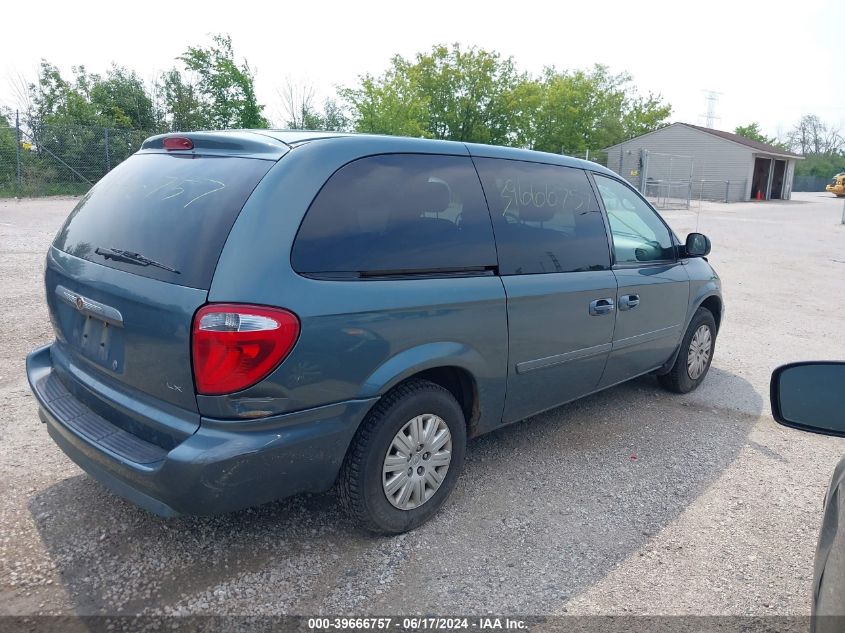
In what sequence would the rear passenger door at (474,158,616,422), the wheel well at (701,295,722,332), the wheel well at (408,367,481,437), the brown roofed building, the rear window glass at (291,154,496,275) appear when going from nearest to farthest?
the rear window glass at (291,154,496,275), the wheel well at (408,367,481,437), the rear passenger door at (474,158,616,422), the wheel well at (701,295,722,332), the brown roofed building

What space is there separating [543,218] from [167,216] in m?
2.05

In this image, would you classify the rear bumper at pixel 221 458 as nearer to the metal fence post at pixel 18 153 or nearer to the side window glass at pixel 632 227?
the side window glass at pixel 632 227

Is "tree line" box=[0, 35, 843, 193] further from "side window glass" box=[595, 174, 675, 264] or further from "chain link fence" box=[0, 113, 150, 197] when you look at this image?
"side window glass" box=[595, 174, 675, 264]

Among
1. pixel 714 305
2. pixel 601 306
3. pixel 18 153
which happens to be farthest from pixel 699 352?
pixel 18 153

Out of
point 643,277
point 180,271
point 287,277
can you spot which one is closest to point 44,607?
point 180,271

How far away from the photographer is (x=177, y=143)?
2965 millimetres

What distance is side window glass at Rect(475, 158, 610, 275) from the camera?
11.1 feet

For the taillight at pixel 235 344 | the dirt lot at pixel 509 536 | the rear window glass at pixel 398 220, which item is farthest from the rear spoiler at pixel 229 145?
the dirt lot at pixel 509 536

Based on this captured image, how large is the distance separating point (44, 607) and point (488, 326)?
2230 millimetres

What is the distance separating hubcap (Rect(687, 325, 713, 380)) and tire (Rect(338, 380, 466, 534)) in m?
2.76

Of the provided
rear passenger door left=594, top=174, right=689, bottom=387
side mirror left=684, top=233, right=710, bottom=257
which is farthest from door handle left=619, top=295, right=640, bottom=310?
side mirror left=684, top=233, right=710, bottom=257

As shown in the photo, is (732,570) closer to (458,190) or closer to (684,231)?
(458,190)

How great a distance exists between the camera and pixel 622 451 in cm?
408

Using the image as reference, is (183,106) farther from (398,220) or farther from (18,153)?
(398,220)
